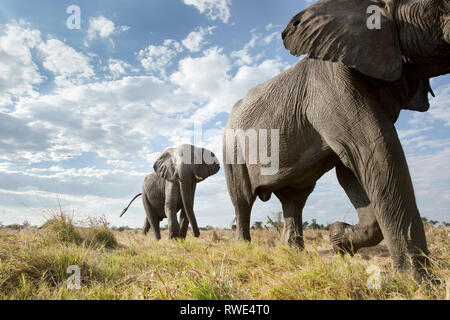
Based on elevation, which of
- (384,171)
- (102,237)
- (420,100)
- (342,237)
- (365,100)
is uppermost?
(420,100)

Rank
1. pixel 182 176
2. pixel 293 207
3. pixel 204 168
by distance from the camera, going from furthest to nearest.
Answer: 1. pixel 204 168
2. pixel 182 176
3. pixel 293 207

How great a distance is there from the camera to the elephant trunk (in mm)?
9180

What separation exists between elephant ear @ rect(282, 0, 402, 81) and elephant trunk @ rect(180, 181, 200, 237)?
685 centimetres

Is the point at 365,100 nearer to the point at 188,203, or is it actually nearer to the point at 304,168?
the point at 304,168

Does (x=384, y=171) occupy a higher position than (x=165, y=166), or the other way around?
(x=165, y=166)

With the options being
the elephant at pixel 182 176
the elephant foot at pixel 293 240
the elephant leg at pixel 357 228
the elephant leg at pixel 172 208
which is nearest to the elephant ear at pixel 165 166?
the elephant at pixel 182 176

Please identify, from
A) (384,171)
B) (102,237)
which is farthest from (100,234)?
(384,171)

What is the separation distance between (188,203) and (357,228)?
21.1 ft

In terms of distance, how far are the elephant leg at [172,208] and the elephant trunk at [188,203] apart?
0.64 m

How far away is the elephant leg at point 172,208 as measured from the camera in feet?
31.3

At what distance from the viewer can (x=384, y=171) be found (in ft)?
8.59

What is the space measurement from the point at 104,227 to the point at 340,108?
5390mm

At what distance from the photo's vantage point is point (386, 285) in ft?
6.79
